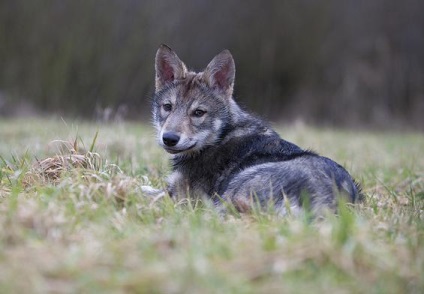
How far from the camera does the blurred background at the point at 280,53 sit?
16.1 meters

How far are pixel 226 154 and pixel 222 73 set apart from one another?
3.03ft

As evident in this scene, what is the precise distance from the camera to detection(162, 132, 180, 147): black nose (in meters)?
5.39

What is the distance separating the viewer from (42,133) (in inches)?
360

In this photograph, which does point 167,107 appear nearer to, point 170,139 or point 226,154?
point 170,139

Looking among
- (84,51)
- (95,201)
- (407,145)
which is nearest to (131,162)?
(95,201)

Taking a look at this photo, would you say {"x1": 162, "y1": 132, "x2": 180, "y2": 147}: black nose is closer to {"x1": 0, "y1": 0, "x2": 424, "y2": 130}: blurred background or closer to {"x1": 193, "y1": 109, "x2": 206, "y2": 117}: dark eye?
{"x1": 193, "y1": 109, "x2": 206, "y2": 117}: dark eye

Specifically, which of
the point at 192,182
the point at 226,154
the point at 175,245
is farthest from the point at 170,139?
the point at 175,245

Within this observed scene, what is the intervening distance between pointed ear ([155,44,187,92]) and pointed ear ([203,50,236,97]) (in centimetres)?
28

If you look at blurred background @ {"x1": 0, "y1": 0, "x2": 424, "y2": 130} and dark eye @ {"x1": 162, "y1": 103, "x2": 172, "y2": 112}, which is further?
blurred background @ {"x1": 0, "y1": 0, "x2": 424, "y2": 130}

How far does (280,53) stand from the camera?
1855 cm

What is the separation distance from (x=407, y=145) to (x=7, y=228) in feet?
32.1

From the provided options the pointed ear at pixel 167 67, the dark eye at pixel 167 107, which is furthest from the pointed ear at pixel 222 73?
the dark eye at pixel 167 107

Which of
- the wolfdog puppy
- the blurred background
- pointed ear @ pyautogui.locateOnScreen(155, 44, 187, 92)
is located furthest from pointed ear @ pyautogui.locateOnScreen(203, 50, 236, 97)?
the blurred background

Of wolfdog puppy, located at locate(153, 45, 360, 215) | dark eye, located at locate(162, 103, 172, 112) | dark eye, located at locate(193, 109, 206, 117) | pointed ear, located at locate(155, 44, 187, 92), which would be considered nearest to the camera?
wolfdog puppy, located at locate(153, 45, 360, 215)
